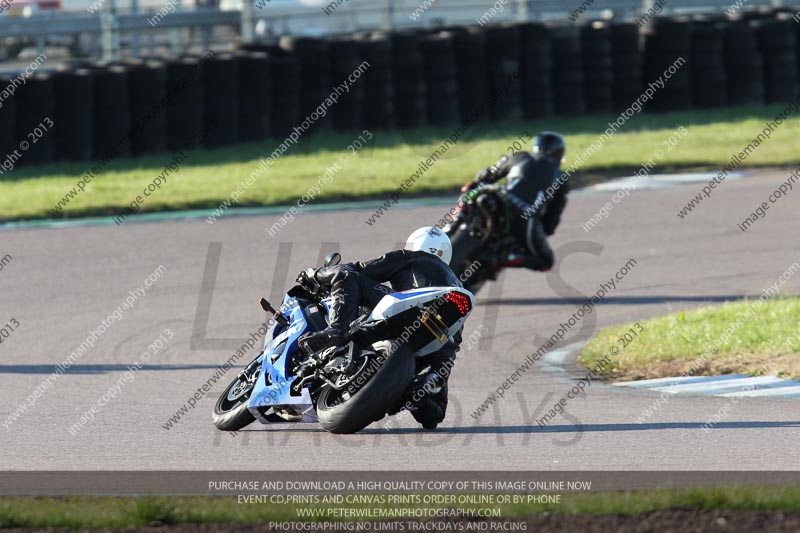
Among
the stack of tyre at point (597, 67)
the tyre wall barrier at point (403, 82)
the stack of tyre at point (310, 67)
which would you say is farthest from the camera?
the stack of tyre at point (597, 67)

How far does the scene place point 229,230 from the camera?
1520 cm

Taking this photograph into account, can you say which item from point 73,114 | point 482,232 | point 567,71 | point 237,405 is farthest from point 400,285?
point 567,71

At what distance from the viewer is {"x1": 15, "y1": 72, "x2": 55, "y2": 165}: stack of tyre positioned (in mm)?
17250

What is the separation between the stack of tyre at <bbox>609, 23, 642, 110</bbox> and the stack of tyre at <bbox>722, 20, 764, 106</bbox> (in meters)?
1.45

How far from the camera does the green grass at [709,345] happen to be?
9.05m

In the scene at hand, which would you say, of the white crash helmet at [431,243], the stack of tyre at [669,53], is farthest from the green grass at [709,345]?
the stack of tyre at [669,53]

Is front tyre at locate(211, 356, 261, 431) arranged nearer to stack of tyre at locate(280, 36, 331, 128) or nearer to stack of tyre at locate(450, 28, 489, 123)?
stack of tyre at locate(280, 36, 331, 128)

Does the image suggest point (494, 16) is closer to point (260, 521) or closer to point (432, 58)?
point (432, 58)

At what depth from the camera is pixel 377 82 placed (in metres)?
19.8

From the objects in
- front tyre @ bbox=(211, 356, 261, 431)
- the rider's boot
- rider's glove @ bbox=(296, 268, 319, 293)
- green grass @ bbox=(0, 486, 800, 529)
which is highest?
rider's glove @ bbox=(296, 268, 319, 293)

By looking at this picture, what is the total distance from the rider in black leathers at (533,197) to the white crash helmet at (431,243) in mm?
4388

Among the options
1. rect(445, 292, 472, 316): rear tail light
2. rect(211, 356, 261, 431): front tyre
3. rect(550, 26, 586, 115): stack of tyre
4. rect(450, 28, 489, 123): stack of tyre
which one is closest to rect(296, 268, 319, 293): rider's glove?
Answer: rect(211, 356, 261, 431): front tyre

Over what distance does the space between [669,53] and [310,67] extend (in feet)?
19.4

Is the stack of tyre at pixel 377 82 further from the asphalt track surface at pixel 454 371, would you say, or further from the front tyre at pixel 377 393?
the front tyre at pixel 377 393
